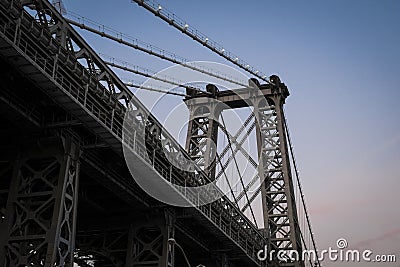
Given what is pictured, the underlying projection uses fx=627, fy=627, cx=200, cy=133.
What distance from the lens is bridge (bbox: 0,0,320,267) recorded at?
23.9 m

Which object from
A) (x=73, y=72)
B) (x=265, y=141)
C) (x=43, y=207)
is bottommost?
(x=43, y=207)

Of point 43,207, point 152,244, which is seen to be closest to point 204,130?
point 152,244

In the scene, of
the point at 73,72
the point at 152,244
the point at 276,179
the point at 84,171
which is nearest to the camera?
the point at 73,72

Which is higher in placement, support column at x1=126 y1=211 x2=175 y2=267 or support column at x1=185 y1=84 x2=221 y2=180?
support column at x1=185 y1=84 x2=221 y2=180

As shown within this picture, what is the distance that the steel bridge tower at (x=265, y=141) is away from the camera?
62250mm

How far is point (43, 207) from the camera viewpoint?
2561 cm

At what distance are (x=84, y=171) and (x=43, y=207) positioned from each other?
4.44 meters

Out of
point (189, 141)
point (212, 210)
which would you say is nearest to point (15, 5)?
point (212, 210)

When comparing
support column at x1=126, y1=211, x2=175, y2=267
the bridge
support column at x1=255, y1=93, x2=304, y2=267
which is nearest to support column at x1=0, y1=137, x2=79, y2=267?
the bridge

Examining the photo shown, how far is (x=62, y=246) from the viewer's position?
25.4 metres

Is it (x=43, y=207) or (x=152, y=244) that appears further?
(x=152, y=244)

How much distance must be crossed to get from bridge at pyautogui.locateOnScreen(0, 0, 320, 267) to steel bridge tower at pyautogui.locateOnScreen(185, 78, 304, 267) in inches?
512

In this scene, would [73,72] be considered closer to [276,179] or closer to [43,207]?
[43,207]

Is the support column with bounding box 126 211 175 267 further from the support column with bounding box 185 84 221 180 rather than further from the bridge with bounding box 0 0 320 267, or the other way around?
the support column with bounding box 185 84 221 180
